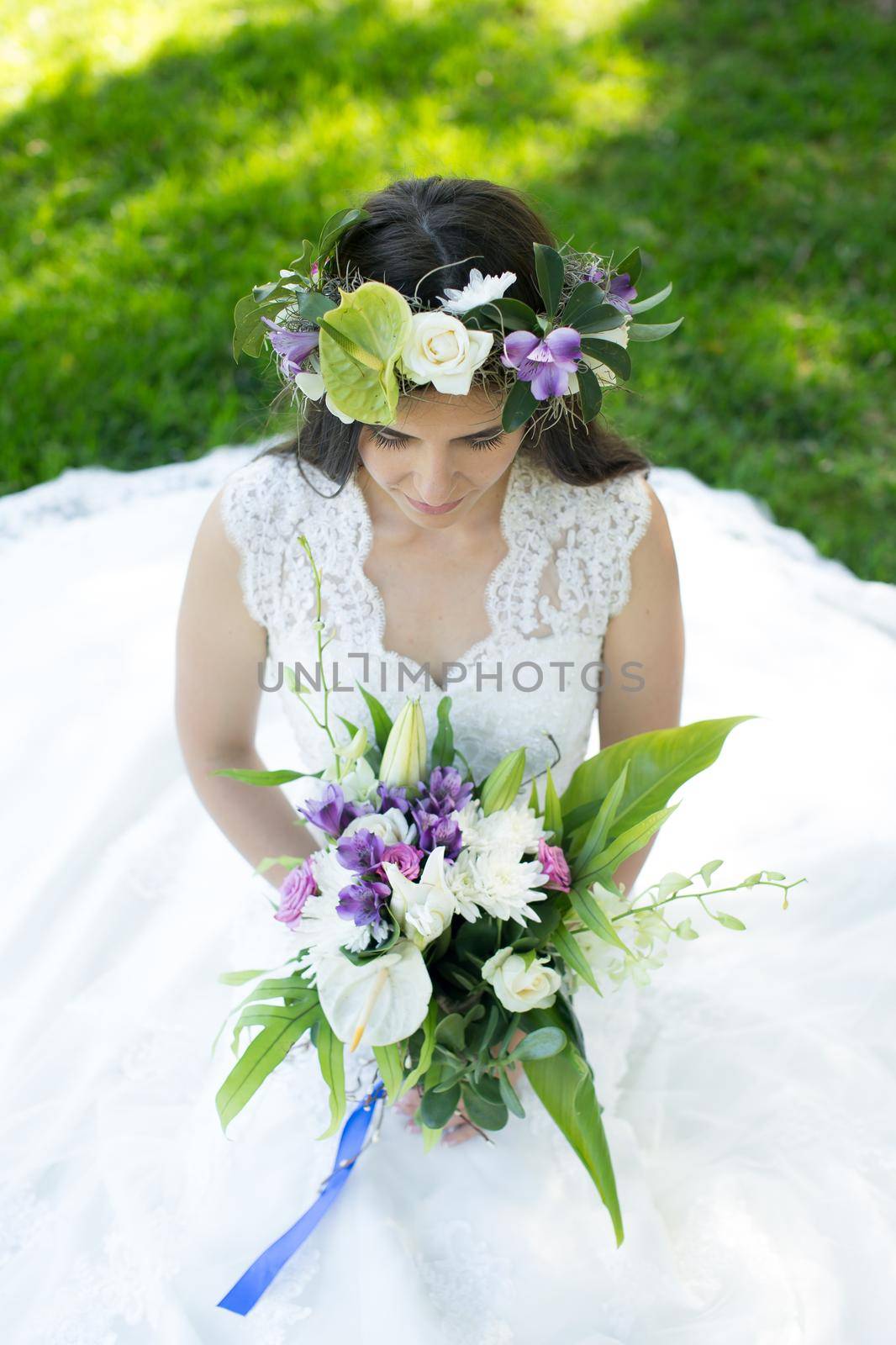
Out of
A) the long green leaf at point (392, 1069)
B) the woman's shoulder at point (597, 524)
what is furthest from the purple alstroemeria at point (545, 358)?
the long green leaf at point (392, 1069)

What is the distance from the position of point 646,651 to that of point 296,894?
900mm

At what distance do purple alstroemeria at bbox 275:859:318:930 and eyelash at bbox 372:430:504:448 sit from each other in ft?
2.12

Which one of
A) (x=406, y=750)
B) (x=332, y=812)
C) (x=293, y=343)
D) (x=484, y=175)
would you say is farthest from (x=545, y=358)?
(x=484, y=175)

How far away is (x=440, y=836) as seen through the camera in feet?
5.36

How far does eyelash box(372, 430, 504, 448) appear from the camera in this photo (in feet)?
5.80

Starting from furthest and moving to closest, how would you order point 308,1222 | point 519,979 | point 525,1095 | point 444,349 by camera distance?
point 525,1095, point 308,1222, point 519,979, point 444,349

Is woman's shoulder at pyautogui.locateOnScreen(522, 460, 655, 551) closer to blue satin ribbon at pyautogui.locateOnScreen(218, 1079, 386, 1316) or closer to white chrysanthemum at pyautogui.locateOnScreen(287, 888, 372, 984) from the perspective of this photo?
white chrysanthemum at pyautogui.locateOnScreen(287, 888, 372, 984)

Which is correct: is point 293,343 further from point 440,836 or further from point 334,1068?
point 334,1068

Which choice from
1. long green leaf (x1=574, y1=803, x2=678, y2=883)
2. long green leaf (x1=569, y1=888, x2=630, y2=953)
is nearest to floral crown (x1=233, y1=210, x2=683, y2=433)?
long green leaf (x1=574, y1=803, x2=678, y2=883)

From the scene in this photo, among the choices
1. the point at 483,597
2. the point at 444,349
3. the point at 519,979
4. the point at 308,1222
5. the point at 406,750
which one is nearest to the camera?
the point at 444,349

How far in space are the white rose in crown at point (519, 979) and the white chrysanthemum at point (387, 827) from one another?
0.68ft

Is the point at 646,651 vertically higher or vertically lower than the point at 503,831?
higher

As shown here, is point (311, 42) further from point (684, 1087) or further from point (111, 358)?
point (684, 1087)

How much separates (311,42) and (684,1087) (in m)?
5.14
